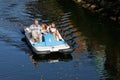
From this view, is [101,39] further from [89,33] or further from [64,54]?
[64,54]

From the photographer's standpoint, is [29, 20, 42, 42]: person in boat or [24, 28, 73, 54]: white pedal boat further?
[29, 20, 42, 42]: person in boat

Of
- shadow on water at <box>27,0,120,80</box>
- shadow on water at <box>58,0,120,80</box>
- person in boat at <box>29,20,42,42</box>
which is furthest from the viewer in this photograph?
person in boat at <box>29,20,42,42</box>

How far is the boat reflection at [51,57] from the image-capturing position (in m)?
31.6

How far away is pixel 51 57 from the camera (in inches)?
1267

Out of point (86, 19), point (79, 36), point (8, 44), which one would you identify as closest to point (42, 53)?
point (8, 44)

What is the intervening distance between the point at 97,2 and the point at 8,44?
64.4 feet

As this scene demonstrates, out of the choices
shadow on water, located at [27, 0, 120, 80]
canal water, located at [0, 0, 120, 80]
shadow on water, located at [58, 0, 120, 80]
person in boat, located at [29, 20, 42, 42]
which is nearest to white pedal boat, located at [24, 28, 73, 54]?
person in boat, located at [29, 20, 42, 42]

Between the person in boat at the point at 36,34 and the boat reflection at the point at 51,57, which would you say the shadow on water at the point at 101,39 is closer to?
the boat reflection at the point at 51,57

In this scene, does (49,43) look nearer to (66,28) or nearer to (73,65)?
(73,65)

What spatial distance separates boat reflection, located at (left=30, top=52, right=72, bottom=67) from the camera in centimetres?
3165

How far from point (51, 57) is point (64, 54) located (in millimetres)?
1161

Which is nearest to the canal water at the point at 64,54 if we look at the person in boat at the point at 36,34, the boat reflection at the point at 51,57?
the boat reflection at the point at 51,57

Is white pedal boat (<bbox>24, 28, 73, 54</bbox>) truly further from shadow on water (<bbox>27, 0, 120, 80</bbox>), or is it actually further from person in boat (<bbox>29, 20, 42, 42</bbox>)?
shadow on water (<bbox>27, 0, 120, 80</bbox>)

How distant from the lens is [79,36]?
3894cm
